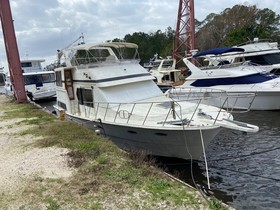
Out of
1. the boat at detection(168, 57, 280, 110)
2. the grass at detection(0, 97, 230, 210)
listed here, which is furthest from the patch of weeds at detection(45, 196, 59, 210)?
the boat at detection(168, 57, 280, 110)

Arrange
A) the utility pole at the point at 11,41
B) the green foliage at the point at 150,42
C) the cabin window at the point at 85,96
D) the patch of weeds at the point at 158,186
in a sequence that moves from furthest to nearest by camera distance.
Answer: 1. the green foliage at the point at 150,42
2. the utility pole at the point at 11,41
3. the cabin window at the point at 85,96
4. the patch of weeds at the point at 158,186

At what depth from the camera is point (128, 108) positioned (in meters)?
9.58

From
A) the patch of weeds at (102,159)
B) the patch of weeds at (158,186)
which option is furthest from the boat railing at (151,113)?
the patch of weeds at (158,186)

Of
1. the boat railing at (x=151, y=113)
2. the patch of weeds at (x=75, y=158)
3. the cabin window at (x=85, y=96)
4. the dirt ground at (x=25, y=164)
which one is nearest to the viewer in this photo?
the dirt ground at (x=25, y=164)

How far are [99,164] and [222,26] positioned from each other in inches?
1626

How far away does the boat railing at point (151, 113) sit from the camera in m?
7.82

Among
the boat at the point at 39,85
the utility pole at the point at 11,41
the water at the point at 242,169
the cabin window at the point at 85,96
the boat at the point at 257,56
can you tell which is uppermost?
the utility pole at the point at 11,41

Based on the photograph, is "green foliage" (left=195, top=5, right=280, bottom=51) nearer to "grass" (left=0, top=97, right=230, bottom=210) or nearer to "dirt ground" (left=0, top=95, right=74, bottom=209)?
"dirt ground" (left=0, top=95, right=74, bottom=209)

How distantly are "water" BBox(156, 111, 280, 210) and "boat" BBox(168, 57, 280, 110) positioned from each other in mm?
3436

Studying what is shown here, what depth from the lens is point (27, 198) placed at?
5.14 meters

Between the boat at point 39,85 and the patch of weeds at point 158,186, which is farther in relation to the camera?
the boat at point 39,85

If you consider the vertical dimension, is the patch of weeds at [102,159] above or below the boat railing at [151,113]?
below

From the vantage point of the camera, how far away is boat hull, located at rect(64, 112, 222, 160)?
7648mm

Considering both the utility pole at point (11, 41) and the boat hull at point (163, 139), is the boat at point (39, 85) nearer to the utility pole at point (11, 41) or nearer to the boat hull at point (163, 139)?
the utility pole at point (11, 41)
